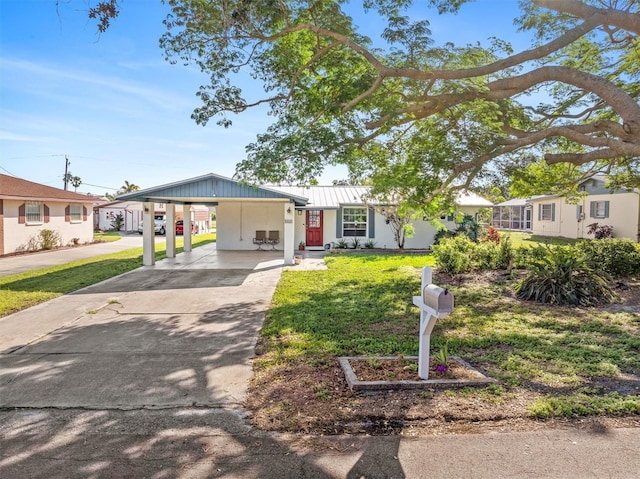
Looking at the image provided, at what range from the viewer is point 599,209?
23781 mm

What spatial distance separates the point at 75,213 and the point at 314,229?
569 inches

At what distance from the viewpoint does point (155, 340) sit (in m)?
6.31

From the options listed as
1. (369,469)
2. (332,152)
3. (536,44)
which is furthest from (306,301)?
(536,44)

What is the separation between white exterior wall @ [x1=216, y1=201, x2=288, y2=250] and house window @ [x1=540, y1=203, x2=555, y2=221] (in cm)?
2053

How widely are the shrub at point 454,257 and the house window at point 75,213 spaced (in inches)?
829

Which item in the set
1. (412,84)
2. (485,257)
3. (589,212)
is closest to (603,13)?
(412,84)

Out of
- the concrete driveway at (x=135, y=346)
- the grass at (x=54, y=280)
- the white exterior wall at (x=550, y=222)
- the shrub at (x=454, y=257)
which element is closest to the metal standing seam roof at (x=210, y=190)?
the grass at (x=54, y=280)

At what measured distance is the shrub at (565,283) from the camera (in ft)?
28.1

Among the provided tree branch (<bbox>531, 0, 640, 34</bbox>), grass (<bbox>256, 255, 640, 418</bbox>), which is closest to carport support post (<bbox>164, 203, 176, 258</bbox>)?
grass (<bbox>256, 255, 640, 418</bbox>)

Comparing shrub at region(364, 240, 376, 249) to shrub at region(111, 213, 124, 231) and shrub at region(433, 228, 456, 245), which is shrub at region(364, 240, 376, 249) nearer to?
shrub at region(433, 228, 456, 245)

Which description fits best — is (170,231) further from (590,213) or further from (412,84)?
(590,213)

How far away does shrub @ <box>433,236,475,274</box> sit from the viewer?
11.8 meters

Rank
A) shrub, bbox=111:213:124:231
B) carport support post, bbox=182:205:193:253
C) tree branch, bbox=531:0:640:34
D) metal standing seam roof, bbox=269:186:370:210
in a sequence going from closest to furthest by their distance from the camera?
tree branch, bbox=531:0:640:34 → metal standing seam roof, bbox=269:186:370:210 → carport support post, bbox=182:205:193:253 → shrub, bbox=111:213:124:231

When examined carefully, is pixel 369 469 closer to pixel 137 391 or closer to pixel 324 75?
pixel 137 391
